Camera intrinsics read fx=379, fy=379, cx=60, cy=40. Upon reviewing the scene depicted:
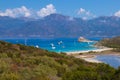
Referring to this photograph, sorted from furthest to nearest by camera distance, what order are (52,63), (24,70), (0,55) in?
(0,55)
(52,63)
(24,70)

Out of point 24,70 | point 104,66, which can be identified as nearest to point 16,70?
point 24,70

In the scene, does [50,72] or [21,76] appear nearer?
[21,76]

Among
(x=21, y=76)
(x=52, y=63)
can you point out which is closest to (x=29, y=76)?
(x=21, y=76)

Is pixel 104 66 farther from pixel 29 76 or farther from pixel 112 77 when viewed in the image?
pixel 29 76

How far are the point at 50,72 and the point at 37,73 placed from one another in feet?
7.78

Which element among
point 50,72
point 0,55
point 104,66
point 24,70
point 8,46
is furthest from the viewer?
point 8,46

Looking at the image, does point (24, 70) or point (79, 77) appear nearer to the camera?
point (79, 77)

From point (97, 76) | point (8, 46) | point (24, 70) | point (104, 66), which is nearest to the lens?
point (97, 76)

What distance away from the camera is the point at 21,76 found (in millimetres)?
24969

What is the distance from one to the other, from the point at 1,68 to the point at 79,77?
7172 millimetres

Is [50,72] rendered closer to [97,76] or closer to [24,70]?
[24,70]

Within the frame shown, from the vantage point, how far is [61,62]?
39594 mm

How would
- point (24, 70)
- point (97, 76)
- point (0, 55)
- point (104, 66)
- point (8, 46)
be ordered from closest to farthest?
point (97, 76) < point (104, 66) < point (24, 70) < point (0, 55) < point (8, 46)

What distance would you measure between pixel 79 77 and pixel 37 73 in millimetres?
5442
